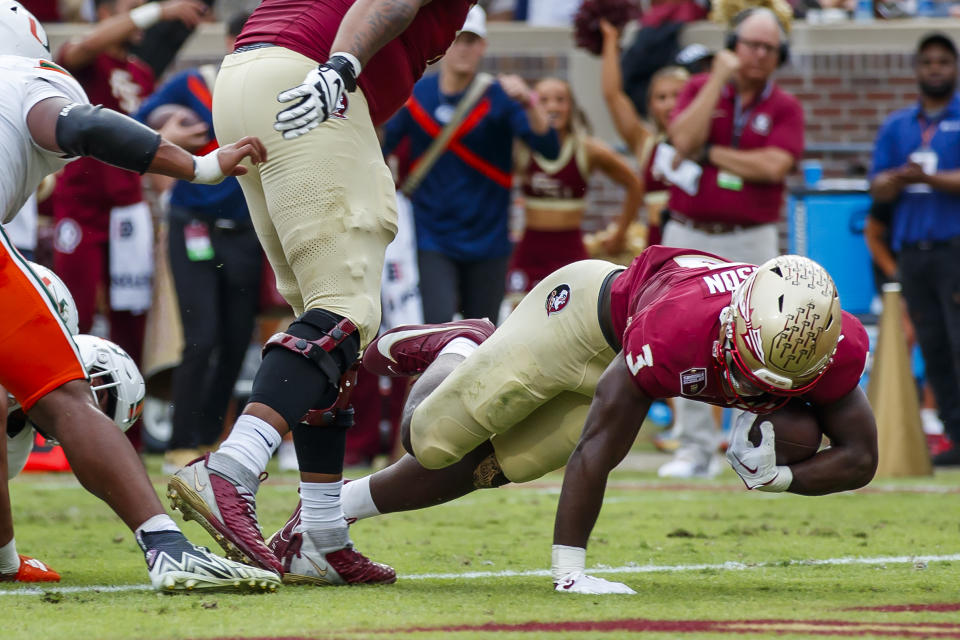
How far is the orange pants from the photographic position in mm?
4008

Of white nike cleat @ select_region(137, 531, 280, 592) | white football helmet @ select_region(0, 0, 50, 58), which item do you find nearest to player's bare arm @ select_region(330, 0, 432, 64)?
white football helmet @ select_region(0, 0, 50, 58)

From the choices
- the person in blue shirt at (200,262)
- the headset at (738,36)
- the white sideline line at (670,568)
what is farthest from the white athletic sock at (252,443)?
the headset at (738,36)

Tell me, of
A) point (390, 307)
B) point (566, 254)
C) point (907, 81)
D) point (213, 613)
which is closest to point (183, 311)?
point (390, 307)

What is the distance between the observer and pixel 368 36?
422cm

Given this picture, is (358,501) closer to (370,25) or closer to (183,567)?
(183,567)

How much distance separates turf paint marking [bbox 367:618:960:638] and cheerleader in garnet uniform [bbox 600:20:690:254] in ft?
18.8

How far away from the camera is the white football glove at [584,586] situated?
4.13 metres

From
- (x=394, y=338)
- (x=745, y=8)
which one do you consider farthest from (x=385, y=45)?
(x=745, y=8)

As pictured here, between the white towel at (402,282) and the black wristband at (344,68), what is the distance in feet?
16.0

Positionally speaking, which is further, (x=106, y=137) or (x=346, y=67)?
(x=346, y=67)

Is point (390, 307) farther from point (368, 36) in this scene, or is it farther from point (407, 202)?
point (368, 36)

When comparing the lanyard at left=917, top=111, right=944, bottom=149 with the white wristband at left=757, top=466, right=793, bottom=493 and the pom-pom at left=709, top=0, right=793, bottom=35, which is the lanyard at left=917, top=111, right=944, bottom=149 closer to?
the pom-pom at left=709, top=0, right=793, bottom=35

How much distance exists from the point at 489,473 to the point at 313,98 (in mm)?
1393

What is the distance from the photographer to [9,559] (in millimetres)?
4477
